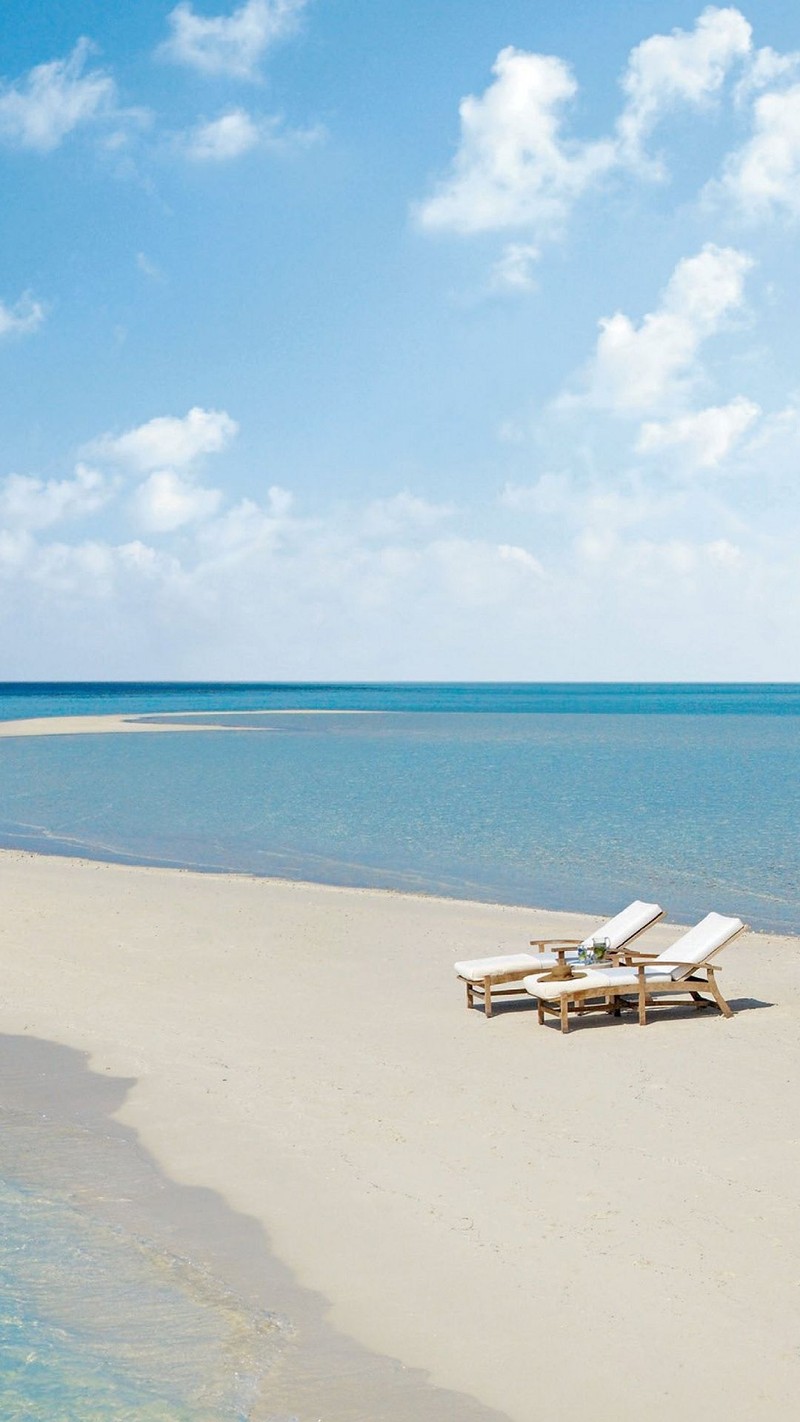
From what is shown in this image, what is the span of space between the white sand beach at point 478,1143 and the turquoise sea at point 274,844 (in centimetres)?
90

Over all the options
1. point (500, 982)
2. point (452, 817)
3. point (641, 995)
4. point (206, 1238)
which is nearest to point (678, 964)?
point (641, 995)

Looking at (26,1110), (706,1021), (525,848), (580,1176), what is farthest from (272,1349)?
(525,848)

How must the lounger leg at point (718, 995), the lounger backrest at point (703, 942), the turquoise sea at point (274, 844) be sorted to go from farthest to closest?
1. the lounger backrest at point (703, 942)
2. the lounger leg at point (718, 995)
3. the turquoise sea at point (274, 844)

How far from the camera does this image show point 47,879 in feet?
68.2

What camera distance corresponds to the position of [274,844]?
26.7 meters

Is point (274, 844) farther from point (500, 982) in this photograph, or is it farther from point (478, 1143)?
point (478, 1143)

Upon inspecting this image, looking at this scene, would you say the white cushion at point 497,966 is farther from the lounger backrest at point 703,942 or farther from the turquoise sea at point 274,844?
the turquoise sea at point 274,844

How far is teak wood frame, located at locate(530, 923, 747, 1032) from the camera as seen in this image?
39.2ft

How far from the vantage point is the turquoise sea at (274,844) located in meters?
6.05

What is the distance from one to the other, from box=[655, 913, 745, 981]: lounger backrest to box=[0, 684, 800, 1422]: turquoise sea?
210 inches

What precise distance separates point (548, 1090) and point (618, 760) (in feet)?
151

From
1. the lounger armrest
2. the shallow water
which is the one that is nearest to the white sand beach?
the lounger armrest

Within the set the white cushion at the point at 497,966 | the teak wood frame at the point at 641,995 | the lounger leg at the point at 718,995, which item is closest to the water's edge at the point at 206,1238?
the white cushion at the point at 497,966

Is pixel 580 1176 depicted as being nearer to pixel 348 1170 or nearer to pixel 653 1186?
pixel 653 1186
